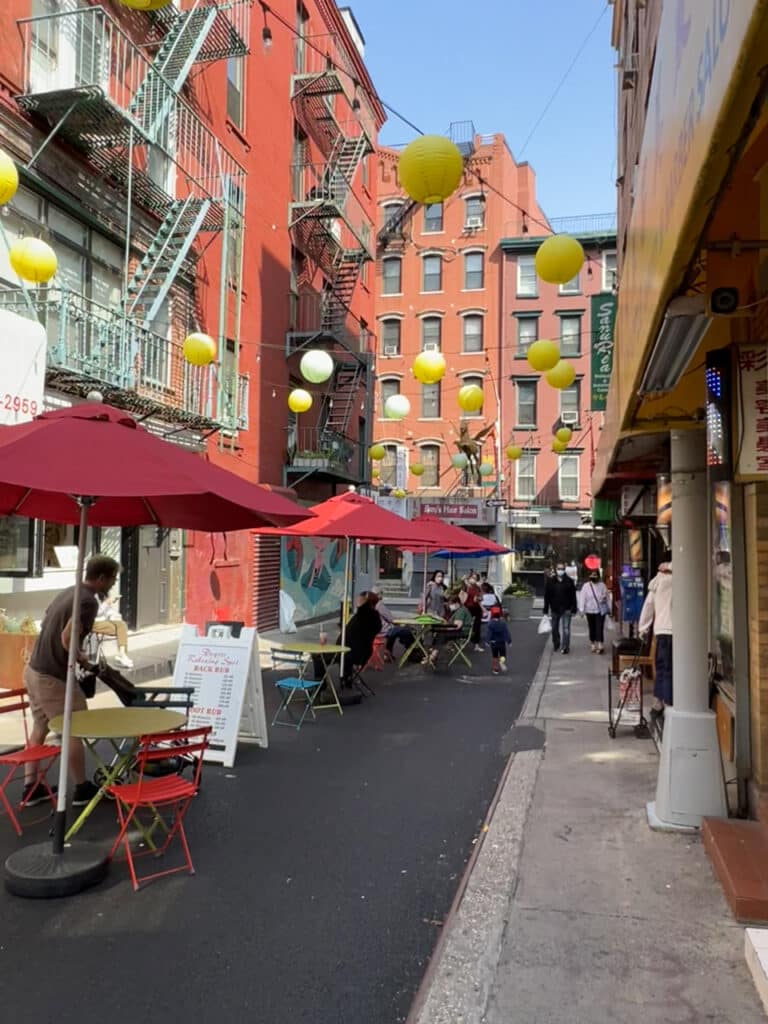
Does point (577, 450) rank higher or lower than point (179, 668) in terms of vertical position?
higher

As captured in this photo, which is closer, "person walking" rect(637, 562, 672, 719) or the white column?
the white column

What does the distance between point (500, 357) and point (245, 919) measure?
115 feet

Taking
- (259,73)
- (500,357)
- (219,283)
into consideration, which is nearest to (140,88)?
(219,283)

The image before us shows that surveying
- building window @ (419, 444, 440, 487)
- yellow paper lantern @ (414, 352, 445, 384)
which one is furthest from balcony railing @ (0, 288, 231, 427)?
building window @ (419, 444, 440, 487)

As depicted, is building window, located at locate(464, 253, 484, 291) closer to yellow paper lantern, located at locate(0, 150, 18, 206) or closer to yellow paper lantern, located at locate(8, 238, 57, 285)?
yellow paper lantern, located at locate(8, 238, 57, 285)

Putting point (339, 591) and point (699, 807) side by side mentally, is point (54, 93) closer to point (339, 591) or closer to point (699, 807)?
point (699, 807)

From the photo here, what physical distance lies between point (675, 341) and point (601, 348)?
11169 millimetres

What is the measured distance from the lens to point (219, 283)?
16.2 metres

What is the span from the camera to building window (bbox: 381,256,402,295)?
128 feet

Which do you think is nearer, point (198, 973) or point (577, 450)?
point (198, 973)

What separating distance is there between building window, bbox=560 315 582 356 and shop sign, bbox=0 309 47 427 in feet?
98.3

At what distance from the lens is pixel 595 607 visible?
620 inches

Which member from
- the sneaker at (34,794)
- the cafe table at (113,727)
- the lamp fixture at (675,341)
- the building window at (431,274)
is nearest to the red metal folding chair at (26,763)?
the sneaker at (34,794)

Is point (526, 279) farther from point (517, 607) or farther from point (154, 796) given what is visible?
point (154, 796)
